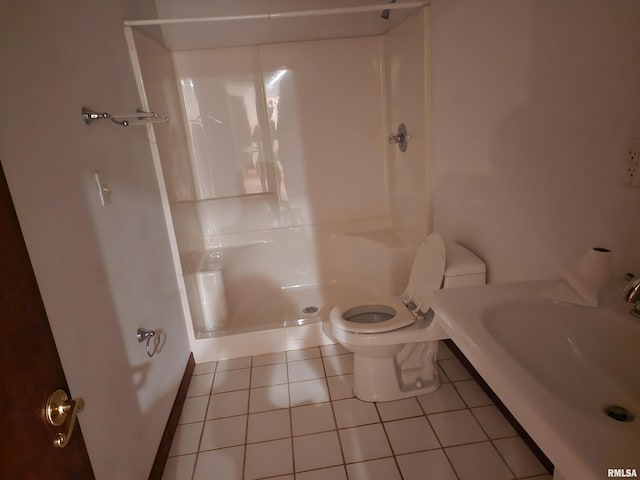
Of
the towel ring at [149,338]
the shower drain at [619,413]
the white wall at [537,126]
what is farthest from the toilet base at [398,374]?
the shower drain at [619,413]

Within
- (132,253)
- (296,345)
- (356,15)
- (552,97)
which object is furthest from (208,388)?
(356,15)

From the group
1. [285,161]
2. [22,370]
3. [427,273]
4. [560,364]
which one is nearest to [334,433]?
[427,273]

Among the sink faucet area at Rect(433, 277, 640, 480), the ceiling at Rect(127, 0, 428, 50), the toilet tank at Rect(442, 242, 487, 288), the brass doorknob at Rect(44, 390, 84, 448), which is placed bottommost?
the toilet tank at Rect(442, 242, 487, 288)

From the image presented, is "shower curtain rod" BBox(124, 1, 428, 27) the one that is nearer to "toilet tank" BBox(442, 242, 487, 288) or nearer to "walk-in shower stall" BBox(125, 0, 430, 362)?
"walk-in shower stall" BBox(125, 0, 430, 362)

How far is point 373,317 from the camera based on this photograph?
205 cm

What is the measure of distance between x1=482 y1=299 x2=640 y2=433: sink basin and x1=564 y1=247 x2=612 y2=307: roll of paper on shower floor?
0.04 metres

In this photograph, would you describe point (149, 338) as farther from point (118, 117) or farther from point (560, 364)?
point (560, 364)

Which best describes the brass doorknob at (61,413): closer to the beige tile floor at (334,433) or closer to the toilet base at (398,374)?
the beige tile floor at (334,433)

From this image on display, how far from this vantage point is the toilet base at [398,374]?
1887mm

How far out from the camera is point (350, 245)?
115 inches

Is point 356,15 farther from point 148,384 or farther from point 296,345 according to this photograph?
point 148,384

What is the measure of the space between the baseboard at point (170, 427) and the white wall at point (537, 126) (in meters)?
1.60

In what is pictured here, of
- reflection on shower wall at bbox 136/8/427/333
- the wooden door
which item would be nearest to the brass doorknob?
the wooden door

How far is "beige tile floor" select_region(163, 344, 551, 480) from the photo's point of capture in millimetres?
1531
